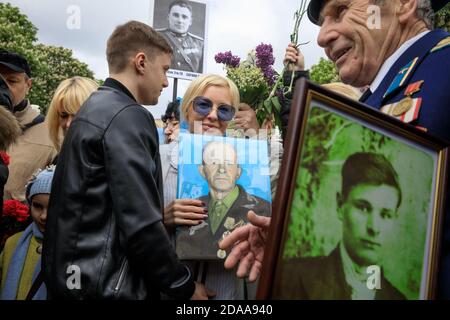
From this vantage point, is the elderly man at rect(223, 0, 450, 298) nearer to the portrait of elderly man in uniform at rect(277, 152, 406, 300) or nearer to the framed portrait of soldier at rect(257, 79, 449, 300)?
the framed portrait of soldier at rect(257, 79, 449, 300)

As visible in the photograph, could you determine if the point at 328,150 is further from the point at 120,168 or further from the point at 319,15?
the point at 319,15

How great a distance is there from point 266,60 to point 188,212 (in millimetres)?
1589

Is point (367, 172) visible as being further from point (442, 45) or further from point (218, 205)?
point (218, 205)

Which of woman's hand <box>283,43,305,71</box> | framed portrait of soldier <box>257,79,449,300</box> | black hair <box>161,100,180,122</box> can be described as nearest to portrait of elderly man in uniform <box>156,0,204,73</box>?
black hair <box>161,100,180,122</box>

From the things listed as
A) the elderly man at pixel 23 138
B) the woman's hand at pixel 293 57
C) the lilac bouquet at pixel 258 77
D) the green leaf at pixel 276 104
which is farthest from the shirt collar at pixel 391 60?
the elderly man at pixel 23 138

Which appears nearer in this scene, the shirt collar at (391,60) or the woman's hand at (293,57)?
the shirt collar at (391,60)

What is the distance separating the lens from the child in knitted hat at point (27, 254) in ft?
7.52

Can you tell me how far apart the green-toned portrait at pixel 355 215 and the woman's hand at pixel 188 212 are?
1107mm

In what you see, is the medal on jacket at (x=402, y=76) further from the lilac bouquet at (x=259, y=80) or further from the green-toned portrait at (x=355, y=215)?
the lilac bouquet at (x=259, y=80)

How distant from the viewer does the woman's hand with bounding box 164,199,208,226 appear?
2.02 m

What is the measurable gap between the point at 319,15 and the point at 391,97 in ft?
2.09

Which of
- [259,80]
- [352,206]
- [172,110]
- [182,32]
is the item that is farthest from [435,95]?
[172,110]

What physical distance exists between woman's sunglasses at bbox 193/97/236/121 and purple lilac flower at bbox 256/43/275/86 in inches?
24.5
